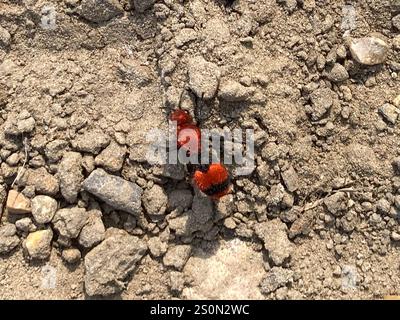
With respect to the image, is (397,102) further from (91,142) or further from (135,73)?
(91,142)

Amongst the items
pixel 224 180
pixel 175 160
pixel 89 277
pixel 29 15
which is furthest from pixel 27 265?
pixel 29 15

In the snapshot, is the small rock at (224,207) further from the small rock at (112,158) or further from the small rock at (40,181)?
the small rock at (40,181)

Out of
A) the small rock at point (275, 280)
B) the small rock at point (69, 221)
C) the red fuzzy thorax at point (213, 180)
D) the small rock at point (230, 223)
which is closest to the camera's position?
the red fuzzy thorax at point (213, 180)

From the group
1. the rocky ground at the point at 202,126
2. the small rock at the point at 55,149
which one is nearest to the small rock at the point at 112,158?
the rocky ground at the point at 202,126

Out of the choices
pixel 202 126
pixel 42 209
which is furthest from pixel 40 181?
pixel 202 126

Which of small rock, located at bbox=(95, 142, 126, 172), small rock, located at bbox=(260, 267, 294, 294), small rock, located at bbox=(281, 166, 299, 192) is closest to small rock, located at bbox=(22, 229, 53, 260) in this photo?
small rock, located at bbox=(95, 142, 126, 172)
